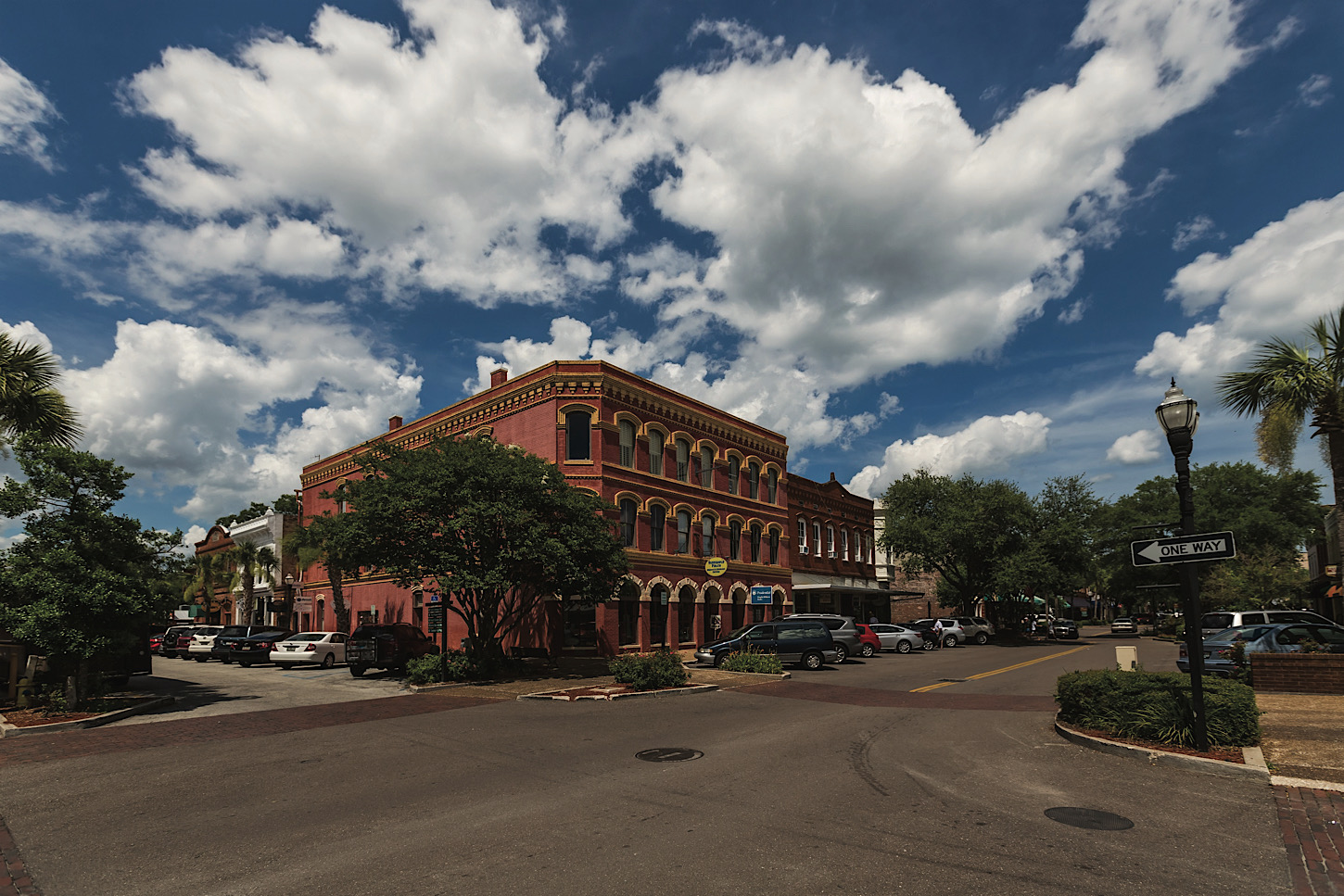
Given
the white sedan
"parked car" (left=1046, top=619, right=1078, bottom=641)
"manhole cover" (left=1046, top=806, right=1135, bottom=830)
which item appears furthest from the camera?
"parked car" (left=1046, top=619, right=1078, bottom=641)

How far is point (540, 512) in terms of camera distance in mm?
23344

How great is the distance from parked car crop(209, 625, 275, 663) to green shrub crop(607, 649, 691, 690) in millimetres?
21778

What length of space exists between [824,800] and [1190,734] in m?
5.47

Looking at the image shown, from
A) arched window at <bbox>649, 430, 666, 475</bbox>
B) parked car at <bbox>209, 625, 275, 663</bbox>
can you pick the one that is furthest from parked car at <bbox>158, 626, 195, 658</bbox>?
arched window at <bbox>649, 430, 666, 475</bbox>

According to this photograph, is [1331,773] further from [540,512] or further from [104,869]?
[540,512]

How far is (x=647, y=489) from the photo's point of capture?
32000 millimetres

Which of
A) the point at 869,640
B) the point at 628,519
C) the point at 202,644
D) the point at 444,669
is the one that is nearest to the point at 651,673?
the point at 444,669

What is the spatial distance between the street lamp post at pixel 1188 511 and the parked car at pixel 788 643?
1538 centimetres

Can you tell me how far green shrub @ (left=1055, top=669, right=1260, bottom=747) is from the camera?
9875mm

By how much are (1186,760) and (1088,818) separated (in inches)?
118

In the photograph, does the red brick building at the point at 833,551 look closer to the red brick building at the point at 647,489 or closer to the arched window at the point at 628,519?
the red brick building at the point at 647,489

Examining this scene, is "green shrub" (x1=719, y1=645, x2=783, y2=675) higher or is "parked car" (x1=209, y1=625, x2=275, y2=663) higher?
"parked car" (x1=209, y1=625, x2=275, y2=663)

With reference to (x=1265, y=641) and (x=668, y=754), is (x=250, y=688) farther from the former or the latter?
(x=1265, y=641)

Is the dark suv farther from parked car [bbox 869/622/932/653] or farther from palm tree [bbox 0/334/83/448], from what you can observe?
parked car [bbox 869/622/932/653]
